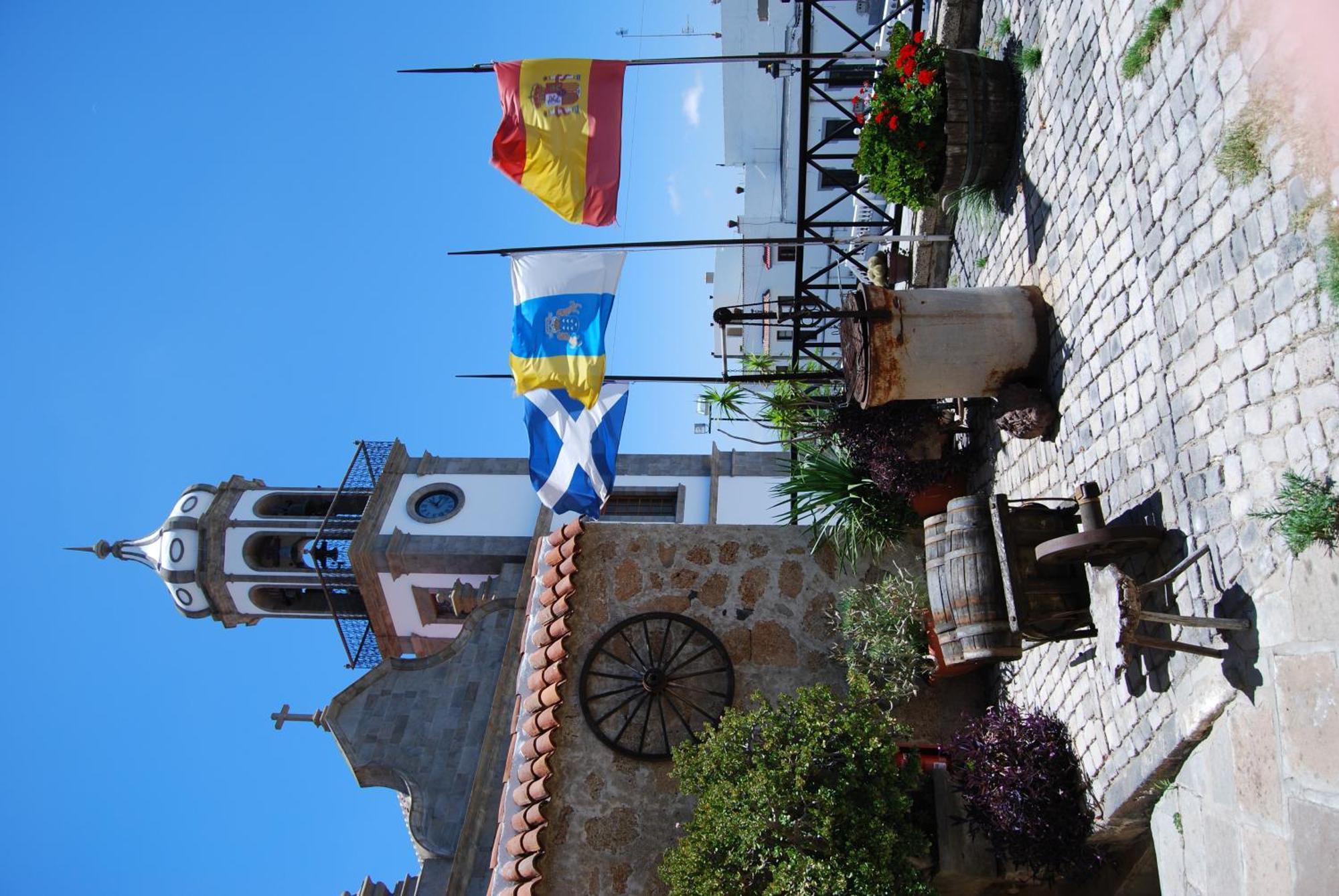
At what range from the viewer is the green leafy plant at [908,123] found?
7832 mm

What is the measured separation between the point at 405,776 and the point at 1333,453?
13064mm

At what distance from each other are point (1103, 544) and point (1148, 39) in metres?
3.07

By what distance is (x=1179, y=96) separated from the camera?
5.34 meters

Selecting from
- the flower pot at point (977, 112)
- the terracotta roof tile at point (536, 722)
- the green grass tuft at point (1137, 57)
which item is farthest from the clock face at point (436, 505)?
the green grass tuft at point (1137, 57)

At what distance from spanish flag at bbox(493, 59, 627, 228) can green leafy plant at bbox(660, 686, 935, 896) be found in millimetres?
4899

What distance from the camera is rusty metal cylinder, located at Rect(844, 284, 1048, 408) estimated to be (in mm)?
7285

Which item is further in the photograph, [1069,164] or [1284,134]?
[1069,164]

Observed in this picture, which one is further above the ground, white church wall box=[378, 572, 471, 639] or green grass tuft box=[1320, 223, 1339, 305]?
white church wall box=[378, 572, 471, 639]

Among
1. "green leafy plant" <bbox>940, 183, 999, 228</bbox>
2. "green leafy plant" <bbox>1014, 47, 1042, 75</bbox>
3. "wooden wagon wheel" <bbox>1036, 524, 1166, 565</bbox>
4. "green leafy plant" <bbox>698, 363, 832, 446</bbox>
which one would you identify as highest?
"green leafy plant" <bbox>1014, 47, 1042, 75</bbox>

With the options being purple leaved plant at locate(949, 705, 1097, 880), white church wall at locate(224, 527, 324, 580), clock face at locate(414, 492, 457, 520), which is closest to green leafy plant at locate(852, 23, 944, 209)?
purple leaved plant at locate(949, 705, 1097, 880)

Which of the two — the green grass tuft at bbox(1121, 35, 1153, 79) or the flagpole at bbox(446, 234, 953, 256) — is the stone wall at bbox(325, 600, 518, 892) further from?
the green grass tuft at bbox(1121, 35, 1153, 79)

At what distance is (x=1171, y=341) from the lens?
5484 millimetres

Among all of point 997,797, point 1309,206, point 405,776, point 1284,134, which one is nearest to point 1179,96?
point 1284,134

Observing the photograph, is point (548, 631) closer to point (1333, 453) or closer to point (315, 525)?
point (1333, 453)
